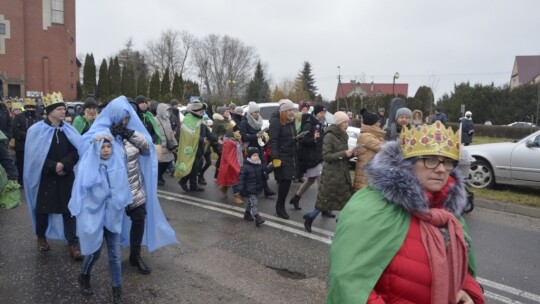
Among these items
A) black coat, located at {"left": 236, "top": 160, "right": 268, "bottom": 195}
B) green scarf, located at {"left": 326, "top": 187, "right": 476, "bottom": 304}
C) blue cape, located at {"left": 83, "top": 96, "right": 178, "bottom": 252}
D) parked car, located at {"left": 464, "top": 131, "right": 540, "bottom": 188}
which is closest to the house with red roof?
parked car, located at {"left": 464, "top": 131, "right": 540, "bottom": 188}

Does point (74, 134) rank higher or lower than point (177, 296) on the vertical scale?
higher

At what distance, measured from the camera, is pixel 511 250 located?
5.90 metres

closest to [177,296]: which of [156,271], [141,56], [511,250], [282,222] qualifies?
[156,271]

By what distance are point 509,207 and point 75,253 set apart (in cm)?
745

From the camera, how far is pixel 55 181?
5160 mm

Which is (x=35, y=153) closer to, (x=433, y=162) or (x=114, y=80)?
(x=433, y=162)

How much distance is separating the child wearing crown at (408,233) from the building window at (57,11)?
5024cm

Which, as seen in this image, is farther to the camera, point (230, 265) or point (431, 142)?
point (230, 265)

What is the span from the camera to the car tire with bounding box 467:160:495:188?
384 inches

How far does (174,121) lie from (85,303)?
7.14m

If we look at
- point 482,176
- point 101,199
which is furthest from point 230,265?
point 482,176

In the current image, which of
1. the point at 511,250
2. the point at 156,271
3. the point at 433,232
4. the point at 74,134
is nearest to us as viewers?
the point at 433,232

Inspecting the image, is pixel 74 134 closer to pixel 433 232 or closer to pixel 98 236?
pixel 98 236

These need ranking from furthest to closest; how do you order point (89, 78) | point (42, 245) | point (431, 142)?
point (89, 78), point (42, 245), point (431, 142)
